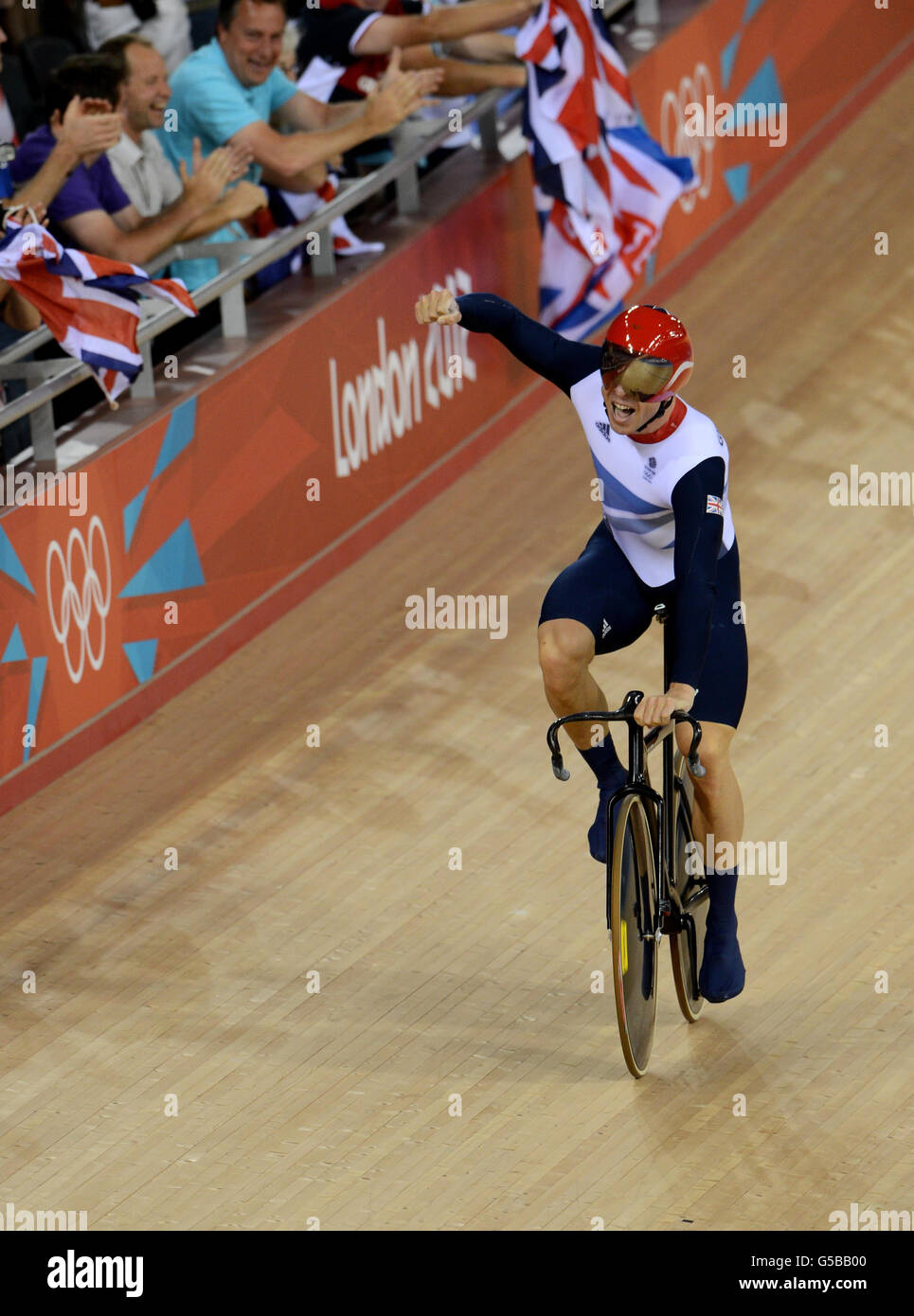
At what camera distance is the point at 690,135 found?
9703 millimetres

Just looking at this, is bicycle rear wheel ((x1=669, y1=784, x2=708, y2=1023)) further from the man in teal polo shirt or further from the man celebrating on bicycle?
the man in teal polo shirt

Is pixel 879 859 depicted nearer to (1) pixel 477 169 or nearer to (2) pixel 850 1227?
(2) pixel 850 1227

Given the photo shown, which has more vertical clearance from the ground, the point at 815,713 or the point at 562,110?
the point at 562,110

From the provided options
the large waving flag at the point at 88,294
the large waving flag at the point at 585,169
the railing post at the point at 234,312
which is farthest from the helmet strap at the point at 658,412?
the large waving flag at the point at 585,169

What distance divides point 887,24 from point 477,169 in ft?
10.6

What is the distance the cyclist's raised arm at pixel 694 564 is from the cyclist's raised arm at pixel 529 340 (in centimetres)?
44

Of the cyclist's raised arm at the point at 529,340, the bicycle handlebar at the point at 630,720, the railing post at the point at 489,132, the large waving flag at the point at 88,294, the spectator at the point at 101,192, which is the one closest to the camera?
the bicycle handlebar at the point at 630,720

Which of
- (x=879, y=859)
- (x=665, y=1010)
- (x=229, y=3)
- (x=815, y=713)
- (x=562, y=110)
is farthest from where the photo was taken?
(x=562, y=110)

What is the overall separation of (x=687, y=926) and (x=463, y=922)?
96 cm

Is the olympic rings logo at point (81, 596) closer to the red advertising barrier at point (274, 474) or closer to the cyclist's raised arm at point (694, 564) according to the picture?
the red advertising barrier at point (274, 474)

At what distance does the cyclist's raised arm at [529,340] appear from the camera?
502 centimetres

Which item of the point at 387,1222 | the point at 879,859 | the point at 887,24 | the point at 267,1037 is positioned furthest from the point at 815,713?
the point at 887,24

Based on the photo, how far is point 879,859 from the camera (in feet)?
19.6

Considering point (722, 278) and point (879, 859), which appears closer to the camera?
point (879, 859)
